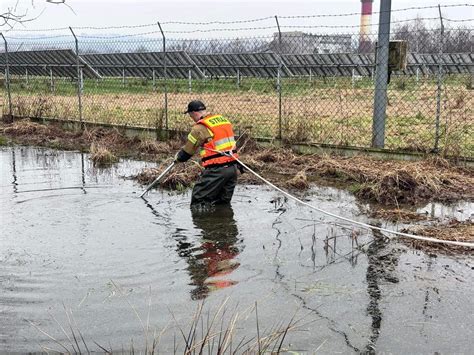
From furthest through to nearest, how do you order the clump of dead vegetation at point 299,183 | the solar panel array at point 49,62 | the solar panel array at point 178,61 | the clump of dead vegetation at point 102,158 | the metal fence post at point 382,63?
1. the solar panel array at point 178,61
2. the solar panel array at point 49,62
3. the clump of dead vegetation at point 102,158
4. the metal fence post at point 382,63
5. the clump of dead vegetation at point 299,183

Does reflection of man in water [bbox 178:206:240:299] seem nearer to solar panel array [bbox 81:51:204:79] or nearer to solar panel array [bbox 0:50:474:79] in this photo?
solar panel array [bbox 0:50:474:79]

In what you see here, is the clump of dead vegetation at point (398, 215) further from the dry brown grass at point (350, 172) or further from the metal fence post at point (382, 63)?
the metal fence post at point (382, 63)

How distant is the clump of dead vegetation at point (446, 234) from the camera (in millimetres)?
5348

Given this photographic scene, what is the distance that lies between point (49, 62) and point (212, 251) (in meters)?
17.0

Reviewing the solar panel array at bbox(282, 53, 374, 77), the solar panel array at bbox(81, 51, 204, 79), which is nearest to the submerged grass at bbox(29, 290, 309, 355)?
the solar panel array at bbox(282, 53, 374, 77)

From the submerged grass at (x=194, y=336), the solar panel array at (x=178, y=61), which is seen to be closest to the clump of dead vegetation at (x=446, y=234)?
the submerged grass at (x=194, y=336)

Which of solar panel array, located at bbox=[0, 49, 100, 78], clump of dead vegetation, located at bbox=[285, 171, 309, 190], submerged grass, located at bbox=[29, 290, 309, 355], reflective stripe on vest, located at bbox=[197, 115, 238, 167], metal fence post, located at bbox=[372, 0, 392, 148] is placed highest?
solar panel array, located at bbox=[0, 49, 100, 78]

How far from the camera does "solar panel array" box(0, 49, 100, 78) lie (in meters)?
17.7

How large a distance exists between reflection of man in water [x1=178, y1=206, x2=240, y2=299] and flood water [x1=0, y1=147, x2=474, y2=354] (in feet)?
0.06

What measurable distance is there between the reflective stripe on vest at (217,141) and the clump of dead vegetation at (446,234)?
2405 millimetres

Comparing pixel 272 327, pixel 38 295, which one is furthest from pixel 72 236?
pixel 272 327

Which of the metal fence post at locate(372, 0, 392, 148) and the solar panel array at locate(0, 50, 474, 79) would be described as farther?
the solar panel array at locate(0, 50, 474, 79)

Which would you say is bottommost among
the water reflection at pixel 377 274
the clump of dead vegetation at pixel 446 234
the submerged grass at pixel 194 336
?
the submerged grass at pixel 194 336

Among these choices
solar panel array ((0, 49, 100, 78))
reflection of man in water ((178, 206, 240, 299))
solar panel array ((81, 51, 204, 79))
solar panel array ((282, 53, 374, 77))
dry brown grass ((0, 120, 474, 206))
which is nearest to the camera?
reflection of man in water ((178, 206, 240, 299))
